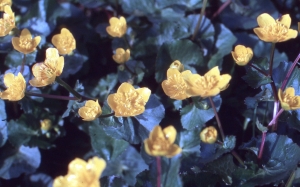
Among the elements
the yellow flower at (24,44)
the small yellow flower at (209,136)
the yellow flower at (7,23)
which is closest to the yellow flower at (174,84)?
the small yellow flower at (209,136)

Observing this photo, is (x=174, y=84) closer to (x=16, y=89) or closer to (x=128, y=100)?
(x=128, y=100)

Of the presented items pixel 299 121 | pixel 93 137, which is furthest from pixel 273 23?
pixel 93 137

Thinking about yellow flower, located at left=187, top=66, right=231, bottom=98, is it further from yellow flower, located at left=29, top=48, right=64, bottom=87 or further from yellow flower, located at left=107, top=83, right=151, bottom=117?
yellow flower, located at left=29, top=48, right=64, bottom=87

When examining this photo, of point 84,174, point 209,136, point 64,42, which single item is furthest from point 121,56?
point 84,174

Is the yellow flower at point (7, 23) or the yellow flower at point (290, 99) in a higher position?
the yellow flower at point (290, 99)

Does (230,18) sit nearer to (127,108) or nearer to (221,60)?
(221,60)

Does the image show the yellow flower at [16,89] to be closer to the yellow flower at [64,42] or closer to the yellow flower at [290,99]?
the yellow flower at [64,42]

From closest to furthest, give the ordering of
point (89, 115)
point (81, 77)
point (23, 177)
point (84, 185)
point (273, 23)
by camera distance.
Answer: point (84, 185) < point (89, 115) < point (273, 23) < point (23, 177) < point (81, 77)
